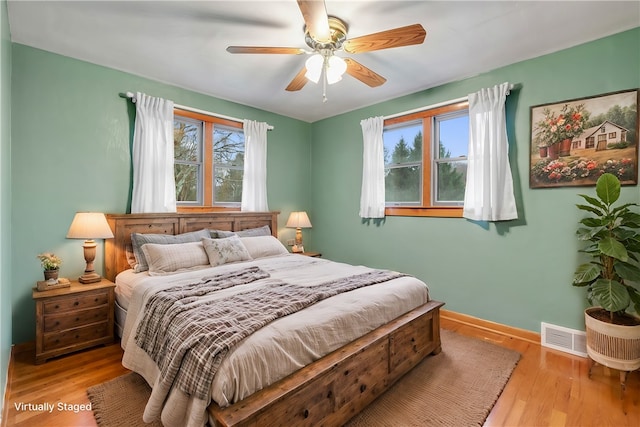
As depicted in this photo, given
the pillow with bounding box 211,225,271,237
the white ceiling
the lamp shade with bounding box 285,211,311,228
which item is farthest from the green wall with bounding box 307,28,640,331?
the pillow with bounding box 211,225,271,237

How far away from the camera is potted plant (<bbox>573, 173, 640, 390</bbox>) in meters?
2.09

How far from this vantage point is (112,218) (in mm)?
2947

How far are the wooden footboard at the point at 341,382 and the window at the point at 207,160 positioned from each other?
2738 millimetres

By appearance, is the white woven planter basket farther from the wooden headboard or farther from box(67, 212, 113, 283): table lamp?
box(67, 212, 113, 283): table lamp

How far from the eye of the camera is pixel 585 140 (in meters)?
2.59

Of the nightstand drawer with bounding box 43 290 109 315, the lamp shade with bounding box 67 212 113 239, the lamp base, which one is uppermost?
the lamp shade with bounding box 67 212 113 239

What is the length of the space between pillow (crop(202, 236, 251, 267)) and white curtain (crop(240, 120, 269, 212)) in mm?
945

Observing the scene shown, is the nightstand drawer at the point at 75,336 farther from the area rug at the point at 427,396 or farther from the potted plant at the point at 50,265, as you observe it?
the area rug at the point at 427,396

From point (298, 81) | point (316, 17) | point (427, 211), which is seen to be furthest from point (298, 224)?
point (316, 17)

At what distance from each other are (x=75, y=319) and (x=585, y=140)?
456 centimetres

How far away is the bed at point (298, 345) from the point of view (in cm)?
139

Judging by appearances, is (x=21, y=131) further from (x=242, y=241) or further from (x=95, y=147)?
(x=242, y=241)

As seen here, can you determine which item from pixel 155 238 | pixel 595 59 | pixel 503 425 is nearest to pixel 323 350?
pixel 503 425

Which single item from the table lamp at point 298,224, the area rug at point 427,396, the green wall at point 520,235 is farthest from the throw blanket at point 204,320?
the table lamp at point 298,224
